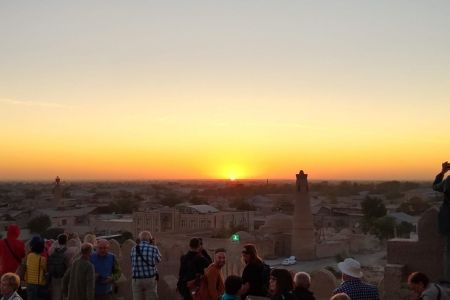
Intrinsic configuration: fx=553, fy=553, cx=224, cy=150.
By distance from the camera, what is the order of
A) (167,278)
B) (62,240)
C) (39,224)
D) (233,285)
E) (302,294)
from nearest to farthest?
(302,294)
(233,285)
(62,240)
(167,278)
(39,224)

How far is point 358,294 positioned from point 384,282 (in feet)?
5.30

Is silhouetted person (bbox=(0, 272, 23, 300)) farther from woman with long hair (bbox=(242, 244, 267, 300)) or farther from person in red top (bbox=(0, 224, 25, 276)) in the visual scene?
person in red top (bbox=(0, 224, 25, 276))

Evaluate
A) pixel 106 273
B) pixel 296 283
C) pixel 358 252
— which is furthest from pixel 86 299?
pixel 358 252

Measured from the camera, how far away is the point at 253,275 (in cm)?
575

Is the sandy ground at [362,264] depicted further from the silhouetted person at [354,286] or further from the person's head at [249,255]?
the silhouetted person at [354,286]

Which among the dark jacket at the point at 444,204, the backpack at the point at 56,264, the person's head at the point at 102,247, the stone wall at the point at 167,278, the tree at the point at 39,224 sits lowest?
the tree at the point at 39,224

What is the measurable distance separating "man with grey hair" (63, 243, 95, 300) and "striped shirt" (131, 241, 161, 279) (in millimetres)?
684

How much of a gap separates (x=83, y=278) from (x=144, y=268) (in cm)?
85

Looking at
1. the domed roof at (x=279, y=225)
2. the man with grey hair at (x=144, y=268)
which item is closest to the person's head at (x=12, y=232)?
the man with grey hair at (x=144, y=268)

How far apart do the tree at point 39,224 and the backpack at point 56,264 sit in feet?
144

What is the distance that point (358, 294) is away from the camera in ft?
17.0

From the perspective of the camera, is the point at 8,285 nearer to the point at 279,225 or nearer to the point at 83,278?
the point at 83,278

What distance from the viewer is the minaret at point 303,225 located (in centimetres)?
3700

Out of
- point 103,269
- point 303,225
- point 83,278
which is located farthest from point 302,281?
point 303,225
